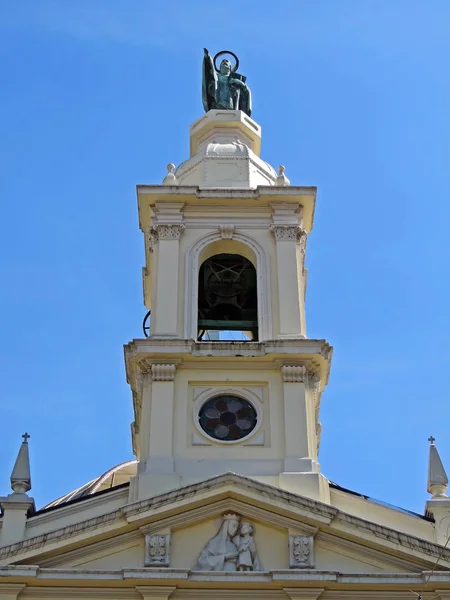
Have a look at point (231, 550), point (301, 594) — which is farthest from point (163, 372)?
point (301, 594)

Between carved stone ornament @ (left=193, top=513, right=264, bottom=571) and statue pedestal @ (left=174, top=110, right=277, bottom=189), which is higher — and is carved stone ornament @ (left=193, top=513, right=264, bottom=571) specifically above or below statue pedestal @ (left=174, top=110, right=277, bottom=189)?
below

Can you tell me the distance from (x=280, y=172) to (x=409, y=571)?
1101cm

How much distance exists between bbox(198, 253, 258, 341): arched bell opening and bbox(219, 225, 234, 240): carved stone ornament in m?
0.68

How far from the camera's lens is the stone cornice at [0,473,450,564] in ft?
66.8

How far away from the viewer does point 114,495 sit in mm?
22234

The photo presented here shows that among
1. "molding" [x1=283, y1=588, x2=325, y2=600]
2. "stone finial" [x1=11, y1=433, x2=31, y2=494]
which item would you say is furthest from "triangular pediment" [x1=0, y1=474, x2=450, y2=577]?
"stone finial" [x1=11, y1=433, x2=31, y2=494]

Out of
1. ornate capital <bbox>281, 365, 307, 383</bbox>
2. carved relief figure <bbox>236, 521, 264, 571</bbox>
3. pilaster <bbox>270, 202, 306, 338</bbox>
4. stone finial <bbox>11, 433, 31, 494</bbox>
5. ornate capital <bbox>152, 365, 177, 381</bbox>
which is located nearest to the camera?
carved relief figure <bbox>236, 521, 264, 571</bbox>

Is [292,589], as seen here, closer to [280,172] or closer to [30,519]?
[30,519]

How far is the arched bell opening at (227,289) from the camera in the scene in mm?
26938

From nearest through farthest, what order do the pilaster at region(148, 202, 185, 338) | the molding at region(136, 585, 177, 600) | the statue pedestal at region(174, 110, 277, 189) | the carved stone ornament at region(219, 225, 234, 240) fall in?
the molding at region(136, 585, 177, 600) < the pilaster at region(148, 202, 185, 338) < the carved stone ornament at region(219, 225, 234, 240) < the statue pedestal at region(174, 110, 277, 189)

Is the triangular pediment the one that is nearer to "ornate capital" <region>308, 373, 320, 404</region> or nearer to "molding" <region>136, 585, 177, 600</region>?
"molding" <region>136, 585, 177, 600</region>

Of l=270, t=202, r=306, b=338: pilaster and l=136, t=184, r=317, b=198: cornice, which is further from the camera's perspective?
l=136, t=184, r=317, b=198: cornice

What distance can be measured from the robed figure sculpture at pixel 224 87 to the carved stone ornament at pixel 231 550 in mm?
13425

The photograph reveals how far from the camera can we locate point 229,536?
2067 centimetres
